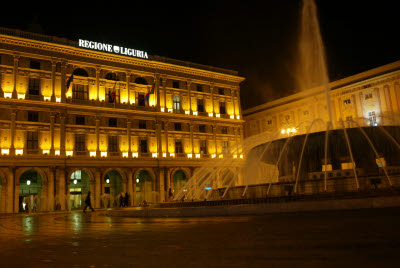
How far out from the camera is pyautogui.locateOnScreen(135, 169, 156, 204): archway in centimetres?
4138

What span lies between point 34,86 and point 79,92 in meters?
4.38

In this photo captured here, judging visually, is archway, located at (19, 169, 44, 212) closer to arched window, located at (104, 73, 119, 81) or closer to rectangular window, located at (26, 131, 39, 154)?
rectangular window, located at (26, 131, 39, 154)

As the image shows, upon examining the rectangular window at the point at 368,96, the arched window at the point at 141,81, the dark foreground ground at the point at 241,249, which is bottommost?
the dark foreground ground at the point at 241,249

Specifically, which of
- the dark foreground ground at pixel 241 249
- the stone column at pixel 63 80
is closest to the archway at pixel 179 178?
the stone column at pixel 63 80

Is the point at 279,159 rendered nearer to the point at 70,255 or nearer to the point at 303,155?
the point at 303,155

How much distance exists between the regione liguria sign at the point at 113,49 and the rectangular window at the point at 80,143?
957 centimetres

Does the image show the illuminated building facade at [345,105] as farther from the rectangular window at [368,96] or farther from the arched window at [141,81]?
the arched window at [141,81]

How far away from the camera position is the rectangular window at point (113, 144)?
126 feet

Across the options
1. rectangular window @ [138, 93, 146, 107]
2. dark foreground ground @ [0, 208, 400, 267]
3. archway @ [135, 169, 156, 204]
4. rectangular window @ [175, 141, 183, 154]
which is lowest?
dark foreground ground @ [0, 208, 400, 267]

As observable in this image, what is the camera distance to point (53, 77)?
118 ft

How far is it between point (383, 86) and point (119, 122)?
30.4 m

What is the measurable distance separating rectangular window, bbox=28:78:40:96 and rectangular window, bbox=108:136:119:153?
864 centimetres

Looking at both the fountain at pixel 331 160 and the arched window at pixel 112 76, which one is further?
the arched window at pixel 112 76

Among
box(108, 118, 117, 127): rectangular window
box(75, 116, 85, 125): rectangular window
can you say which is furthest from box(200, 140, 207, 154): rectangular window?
box(75, 116, 85, 125): rectangular window
